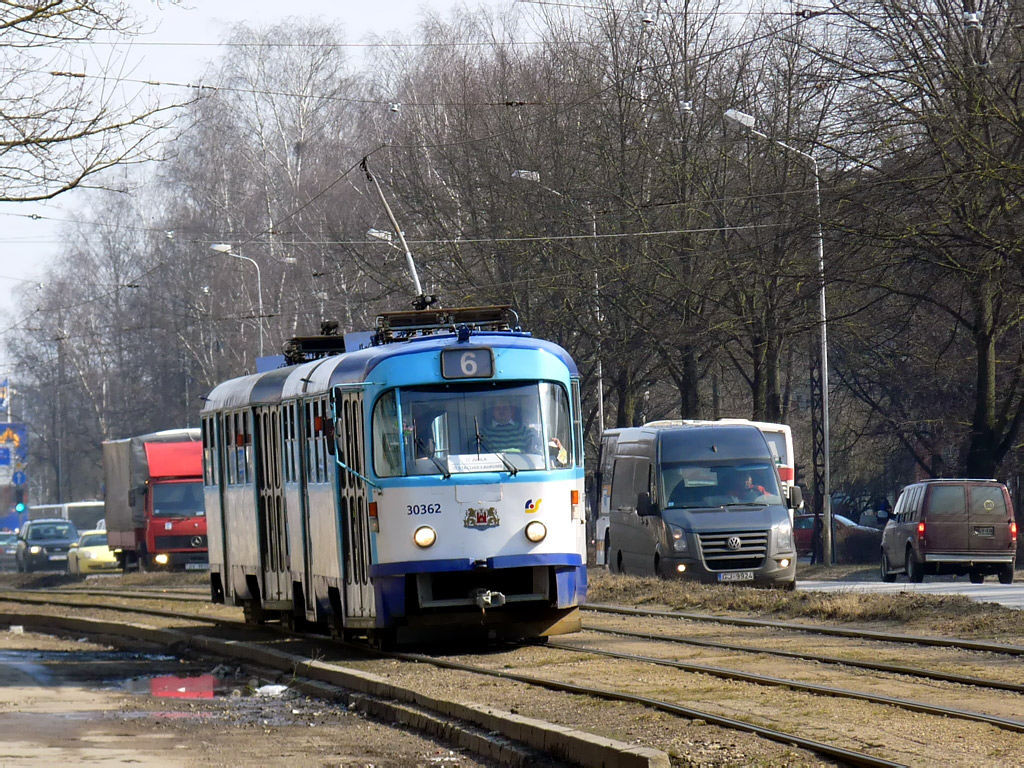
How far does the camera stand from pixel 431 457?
14.8m

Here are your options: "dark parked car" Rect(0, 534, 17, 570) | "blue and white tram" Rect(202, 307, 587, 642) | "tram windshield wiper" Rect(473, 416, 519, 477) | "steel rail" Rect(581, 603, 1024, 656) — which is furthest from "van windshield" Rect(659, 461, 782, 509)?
"dark parked car" Rect(0, 534, 17, 570)

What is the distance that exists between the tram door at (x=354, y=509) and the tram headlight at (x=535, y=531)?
138 centimetres

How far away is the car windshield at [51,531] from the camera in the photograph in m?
54.8

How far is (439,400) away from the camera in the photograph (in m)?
14.9

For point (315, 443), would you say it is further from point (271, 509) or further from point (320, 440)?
point (271, 509)

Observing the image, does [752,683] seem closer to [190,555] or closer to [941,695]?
[941,695]

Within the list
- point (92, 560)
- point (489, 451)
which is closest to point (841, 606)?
point (489, 451)

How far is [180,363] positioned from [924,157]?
58288 mm

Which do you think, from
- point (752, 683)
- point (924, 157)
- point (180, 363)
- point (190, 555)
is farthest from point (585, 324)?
point (180, 363)

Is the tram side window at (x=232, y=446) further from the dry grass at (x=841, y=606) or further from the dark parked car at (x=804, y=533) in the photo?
the dark parked car at (x=804, y=533)

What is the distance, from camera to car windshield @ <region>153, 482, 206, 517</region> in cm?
3947

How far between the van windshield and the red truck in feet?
58.1

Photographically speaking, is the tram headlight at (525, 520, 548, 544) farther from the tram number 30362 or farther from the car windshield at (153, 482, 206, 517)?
the car windshield at (153, 482, 206, 517)

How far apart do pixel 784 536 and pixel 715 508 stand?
1.01 m
